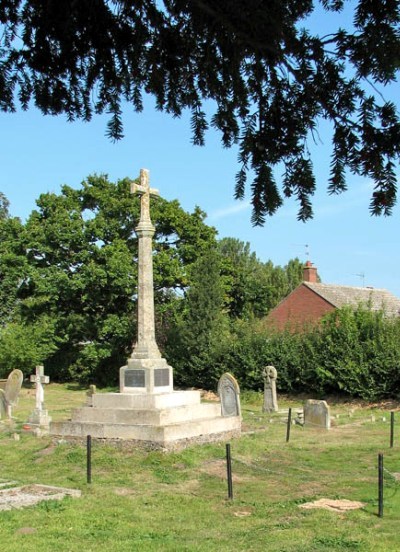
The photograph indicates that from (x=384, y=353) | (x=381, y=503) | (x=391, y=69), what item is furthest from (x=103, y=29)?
(x=384, y=353)

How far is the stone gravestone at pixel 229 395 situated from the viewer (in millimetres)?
17844

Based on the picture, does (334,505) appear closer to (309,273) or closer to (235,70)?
(235,70)

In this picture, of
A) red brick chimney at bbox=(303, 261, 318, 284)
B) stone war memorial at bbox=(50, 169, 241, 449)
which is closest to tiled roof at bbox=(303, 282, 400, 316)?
red brick chimney at bbox=(303, 261, 318, 284)

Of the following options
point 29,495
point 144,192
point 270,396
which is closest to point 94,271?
point 270,396

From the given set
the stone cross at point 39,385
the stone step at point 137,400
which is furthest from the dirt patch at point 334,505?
the stone cross at point 39,385

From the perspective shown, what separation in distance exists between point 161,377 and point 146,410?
1.21 m

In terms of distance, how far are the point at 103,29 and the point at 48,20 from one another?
42 cm

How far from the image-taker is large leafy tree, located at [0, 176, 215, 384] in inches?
1297

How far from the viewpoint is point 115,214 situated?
34.4 m

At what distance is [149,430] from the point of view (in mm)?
12672

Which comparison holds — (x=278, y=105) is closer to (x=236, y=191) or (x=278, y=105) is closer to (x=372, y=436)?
(x=236, y=191)

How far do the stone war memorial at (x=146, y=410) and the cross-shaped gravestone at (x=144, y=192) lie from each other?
0.09 meters

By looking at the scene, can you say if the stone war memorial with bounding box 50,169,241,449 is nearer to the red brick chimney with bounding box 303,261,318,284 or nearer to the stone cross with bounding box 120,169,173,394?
the stone cross with bounding box 120,169,173,394

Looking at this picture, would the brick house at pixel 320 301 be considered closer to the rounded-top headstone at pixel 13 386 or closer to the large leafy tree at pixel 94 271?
the large leafy tree at pixel 94 271
